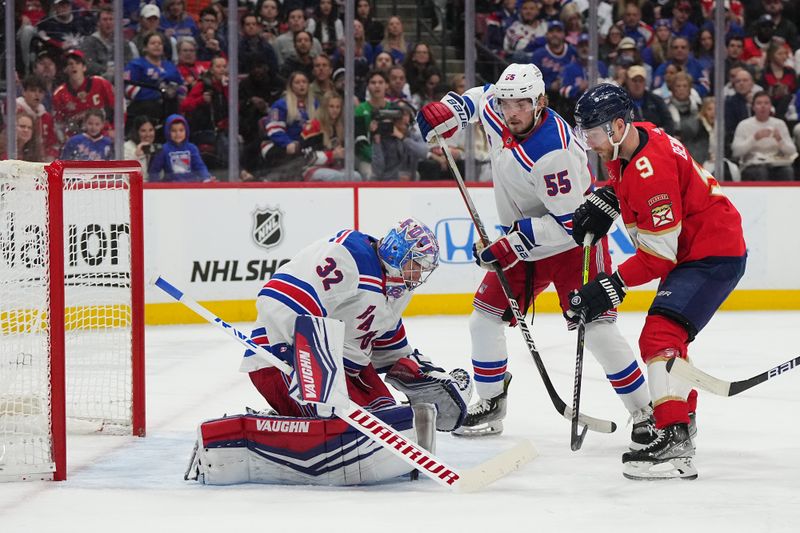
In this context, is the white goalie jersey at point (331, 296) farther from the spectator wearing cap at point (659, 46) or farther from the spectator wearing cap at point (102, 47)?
the spectator wearing cap at point (659, 46)

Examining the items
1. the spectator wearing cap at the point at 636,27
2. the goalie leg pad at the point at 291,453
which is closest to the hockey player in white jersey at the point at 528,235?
the goalie leg pad at the point at 291,453

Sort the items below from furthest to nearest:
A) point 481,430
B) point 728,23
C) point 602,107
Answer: point 728,23, point 481,430, point 602,107

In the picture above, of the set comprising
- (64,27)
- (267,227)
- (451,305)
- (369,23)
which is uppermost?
(369,23)

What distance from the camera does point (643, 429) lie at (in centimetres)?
352

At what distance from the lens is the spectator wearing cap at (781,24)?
8.01 meters

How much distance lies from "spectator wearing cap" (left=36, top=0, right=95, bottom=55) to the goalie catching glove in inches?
151

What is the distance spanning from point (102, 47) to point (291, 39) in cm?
111

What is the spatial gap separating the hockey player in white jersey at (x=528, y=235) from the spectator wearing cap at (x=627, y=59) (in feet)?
12.3

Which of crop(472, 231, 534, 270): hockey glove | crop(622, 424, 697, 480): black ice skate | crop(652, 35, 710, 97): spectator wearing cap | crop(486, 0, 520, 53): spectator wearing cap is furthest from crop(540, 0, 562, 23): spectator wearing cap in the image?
crop(622, 424, 697, 480): black ice skate

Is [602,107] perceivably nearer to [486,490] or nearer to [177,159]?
[486,490]

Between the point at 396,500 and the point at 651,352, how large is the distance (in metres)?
0.81

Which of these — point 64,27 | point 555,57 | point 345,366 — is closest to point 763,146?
point 555,57

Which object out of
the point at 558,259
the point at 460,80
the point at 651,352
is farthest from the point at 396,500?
the point at 460,80

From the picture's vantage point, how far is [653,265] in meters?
3.34
